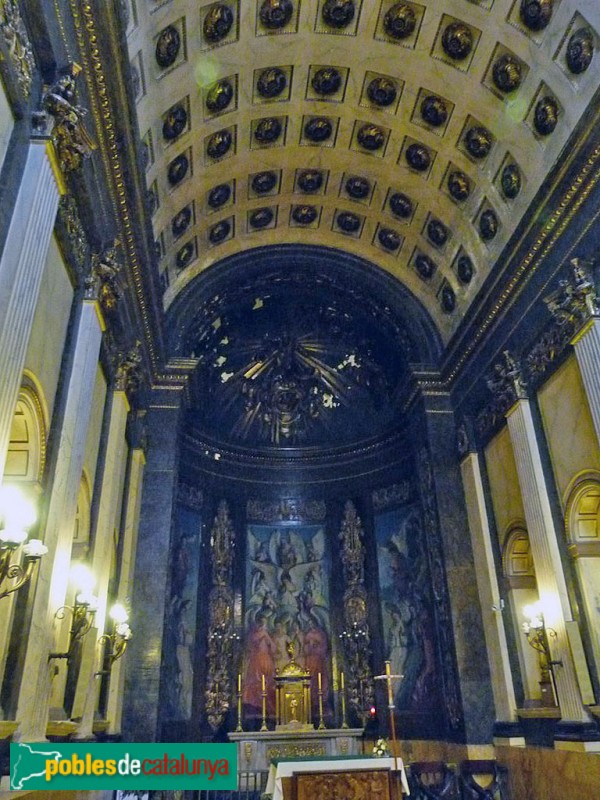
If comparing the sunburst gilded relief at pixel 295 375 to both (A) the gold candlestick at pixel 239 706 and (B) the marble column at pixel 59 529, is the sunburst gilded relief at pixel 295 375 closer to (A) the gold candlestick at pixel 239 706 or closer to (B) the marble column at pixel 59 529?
(A) the gold candlestick at pixel 239 706

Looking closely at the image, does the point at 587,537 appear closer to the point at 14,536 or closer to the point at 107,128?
the point at 14,536

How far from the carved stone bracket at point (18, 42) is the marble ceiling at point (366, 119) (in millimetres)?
3738

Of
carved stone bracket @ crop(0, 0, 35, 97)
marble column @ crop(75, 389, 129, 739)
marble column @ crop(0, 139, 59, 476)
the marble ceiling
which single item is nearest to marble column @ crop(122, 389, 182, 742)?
marble column @ crop(75, 389, 129, 739)

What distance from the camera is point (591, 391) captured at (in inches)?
409

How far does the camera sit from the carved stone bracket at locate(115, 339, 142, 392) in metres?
13.0

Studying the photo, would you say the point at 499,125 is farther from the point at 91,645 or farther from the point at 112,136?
the point at 91,645

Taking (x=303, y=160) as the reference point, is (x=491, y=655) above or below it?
below

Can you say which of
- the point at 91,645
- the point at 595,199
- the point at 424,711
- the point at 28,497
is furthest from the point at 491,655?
the point at 28,497

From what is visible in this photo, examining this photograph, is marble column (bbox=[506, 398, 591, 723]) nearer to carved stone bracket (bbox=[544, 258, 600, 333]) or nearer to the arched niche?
the arched niche

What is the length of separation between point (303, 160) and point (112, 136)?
748cm

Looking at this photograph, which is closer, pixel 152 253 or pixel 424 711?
pixel 152 253

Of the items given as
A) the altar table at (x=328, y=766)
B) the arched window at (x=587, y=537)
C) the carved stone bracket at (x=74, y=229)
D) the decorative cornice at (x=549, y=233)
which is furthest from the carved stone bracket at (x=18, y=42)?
the arched window at (x=587, y=537)

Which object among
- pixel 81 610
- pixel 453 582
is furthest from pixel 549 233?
pixel 81 610

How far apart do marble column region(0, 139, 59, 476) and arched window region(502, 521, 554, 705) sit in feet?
34.8
